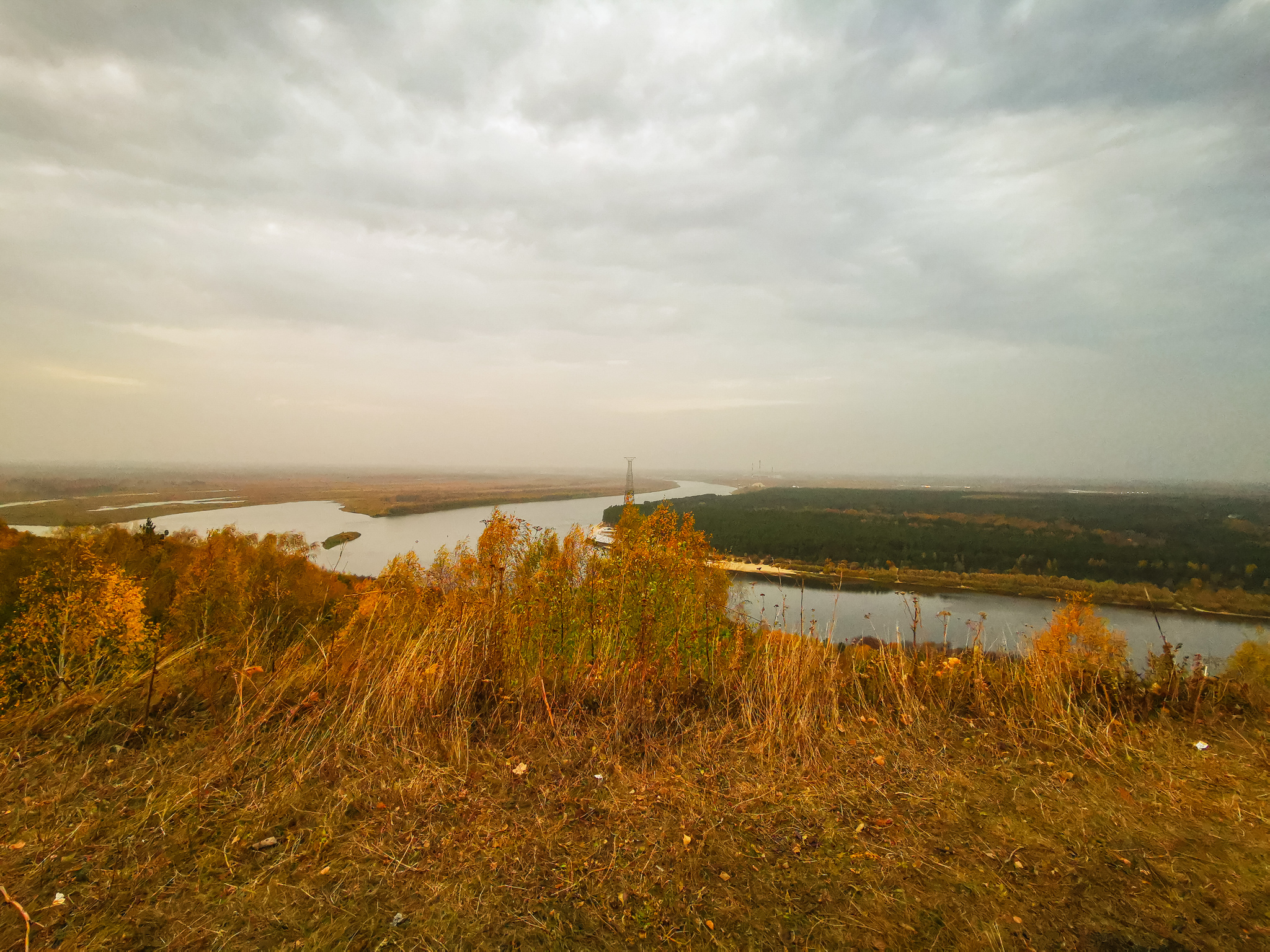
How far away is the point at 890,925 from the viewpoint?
206cm

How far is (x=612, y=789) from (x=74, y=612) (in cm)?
1127

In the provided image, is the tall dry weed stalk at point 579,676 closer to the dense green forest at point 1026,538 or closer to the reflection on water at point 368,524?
the reflection on water at point 368,524

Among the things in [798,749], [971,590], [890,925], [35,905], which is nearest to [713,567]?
[798,749]

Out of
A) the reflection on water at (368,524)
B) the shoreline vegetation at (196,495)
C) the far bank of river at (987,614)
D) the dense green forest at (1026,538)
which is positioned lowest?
the far bank of river at (987,614)

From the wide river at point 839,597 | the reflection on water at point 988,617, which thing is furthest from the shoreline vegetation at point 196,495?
the reflection on water at point 988,617

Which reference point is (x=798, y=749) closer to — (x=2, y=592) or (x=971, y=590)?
(x=2, y=592)

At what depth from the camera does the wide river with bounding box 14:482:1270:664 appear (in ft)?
119

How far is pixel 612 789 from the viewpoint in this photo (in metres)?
3.01

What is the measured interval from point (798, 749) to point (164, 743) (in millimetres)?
4080

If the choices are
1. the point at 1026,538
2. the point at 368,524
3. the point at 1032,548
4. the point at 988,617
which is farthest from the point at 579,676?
the point at 1026,538

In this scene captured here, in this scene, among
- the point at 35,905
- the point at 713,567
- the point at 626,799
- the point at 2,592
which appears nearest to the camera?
the point at 35,905

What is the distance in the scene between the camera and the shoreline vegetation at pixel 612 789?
209 cm

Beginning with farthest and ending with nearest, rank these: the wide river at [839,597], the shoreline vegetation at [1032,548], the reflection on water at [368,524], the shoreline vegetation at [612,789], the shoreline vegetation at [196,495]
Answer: the shoreline vegetation at [1032,548] < the reflection on water at [368,524] < the wide river at [839,597] < the shoreline vegetation at [196,495] < the shoreline vegetation at [612,789]

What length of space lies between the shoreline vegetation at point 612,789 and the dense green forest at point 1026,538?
59.8 m
